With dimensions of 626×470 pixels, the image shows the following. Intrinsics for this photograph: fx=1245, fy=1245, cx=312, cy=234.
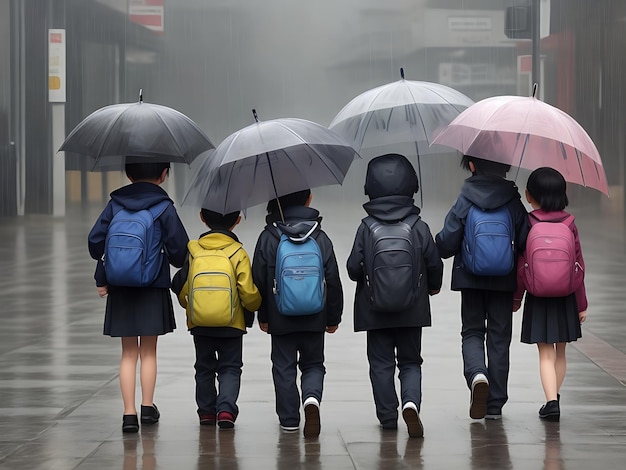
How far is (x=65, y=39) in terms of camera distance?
21.3m

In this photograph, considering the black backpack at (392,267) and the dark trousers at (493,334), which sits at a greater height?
the black backpack at (392,267)

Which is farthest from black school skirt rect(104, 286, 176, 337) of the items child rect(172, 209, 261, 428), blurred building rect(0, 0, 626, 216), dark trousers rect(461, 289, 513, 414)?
blurred building rect(0, 0, 626, 216)

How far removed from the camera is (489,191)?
23.1 ft

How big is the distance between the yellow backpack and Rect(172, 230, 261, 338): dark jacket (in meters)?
0.05

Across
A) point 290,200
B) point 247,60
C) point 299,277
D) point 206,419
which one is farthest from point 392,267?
point 247,60

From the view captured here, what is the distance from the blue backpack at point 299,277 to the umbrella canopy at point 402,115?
0.93 metres

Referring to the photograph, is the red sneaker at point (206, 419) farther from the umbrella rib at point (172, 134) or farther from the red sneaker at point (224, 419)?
the umbrella rib at point (172, 134)

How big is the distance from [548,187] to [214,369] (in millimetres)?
2152

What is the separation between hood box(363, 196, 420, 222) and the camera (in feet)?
22.3

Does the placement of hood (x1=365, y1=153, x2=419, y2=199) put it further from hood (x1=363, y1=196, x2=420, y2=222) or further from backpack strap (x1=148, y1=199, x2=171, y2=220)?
backpack strap (x1=148, y1=199, x2=171, y2=220)

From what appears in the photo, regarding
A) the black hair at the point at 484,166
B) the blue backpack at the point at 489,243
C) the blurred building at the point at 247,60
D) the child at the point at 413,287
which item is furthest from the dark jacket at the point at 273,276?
the blurred building at the point at 247,60

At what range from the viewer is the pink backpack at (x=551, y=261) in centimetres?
688

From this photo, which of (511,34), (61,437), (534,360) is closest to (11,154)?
(511,34)

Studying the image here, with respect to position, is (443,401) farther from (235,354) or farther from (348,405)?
(235,354)
